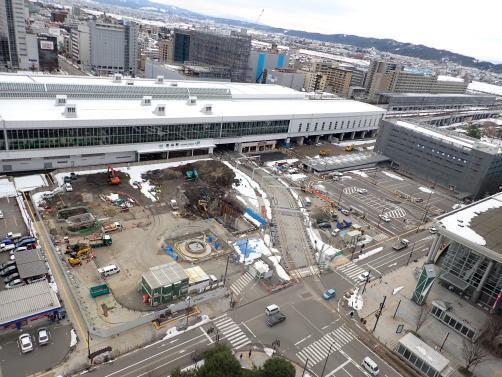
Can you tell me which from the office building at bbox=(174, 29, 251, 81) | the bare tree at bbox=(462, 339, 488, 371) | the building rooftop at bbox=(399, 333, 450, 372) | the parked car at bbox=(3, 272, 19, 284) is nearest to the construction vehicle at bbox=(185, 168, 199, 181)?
the parked car at bbox=(3, 272, 19, 284)

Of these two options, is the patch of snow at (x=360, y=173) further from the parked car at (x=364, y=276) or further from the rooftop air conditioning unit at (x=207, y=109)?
the parked car at (x=364, y=276)

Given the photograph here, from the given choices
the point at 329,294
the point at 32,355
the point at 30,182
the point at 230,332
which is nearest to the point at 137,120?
the point at 30,182

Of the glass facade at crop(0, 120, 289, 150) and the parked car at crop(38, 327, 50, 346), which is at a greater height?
the glass facade at crop(0, 120, 289, 150)

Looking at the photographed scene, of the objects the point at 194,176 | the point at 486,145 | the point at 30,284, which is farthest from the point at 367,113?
the point at 30,284

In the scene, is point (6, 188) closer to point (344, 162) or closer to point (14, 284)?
point (14, 284)

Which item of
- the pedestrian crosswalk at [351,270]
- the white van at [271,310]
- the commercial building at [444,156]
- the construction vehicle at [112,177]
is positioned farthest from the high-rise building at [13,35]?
the white van at [271,310]

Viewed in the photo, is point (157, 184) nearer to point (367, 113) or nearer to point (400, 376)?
point (400, 376)

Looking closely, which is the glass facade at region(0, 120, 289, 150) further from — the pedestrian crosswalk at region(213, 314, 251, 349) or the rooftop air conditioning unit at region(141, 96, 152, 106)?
the pedestrian crosswalk at region(213, 314, 251, 349)
